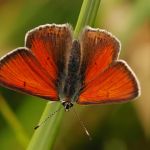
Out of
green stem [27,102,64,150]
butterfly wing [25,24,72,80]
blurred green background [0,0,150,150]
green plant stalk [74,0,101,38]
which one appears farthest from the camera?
blurred green background [0,0,150,150]

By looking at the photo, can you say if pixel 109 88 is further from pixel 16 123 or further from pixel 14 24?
pixel 14 24

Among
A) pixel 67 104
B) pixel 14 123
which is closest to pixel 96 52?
pixel 67 104

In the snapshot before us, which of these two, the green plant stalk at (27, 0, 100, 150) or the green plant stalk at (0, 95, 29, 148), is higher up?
the green plant stalk at (27, 0, 100, 150)

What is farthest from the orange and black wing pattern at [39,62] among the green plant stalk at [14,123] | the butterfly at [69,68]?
the green plant stalk at [14,123]

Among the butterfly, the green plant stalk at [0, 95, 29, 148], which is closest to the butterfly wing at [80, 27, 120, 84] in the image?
the butterfly

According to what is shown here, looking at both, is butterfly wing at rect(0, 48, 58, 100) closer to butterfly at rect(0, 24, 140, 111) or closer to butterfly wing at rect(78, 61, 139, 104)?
butterfly at rect(0, 24, 140, 111)

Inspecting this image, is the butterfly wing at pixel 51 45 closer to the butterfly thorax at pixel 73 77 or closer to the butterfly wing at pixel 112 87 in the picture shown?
the butterfly thorax at pixel 73 77
